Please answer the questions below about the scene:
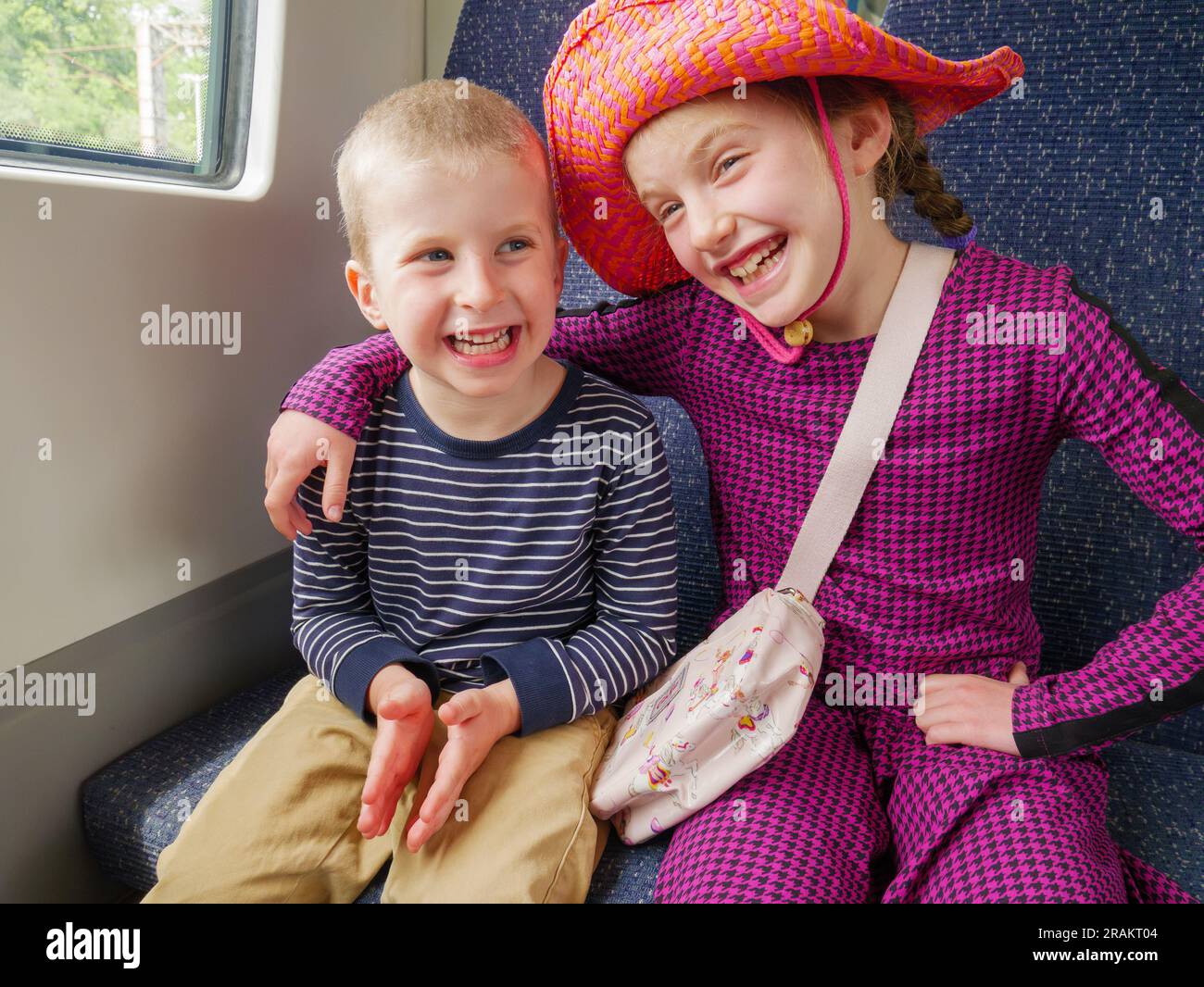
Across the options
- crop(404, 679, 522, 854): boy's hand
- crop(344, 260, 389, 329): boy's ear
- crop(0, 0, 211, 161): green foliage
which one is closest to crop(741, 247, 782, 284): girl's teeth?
crop(344, 260, 389, 329): boy's ear

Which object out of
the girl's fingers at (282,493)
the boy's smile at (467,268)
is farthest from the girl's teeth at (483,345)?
the girl's fingers at (282,493)

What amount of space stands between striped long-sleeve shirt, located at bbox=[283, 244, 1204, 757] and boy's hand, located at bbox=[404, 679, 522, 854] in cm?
33

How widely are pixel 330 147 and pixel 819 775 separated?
1060 millimetres

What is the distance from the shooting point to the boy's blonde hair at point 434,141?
0.96 metres

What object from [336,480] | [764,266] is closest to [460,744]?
[336,480]

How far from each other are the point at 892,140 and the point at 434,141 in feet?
1.59

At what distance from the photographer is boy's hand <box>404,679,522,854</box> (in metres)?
0.94

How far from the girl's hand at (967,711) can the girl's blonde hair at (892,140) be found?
0.50 m

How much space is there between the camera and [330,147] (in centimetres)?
139

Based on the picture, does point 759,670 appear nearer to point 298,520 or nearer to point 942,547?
point 942,547

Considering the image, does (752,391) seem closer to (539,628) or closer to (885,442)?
(885,442)
